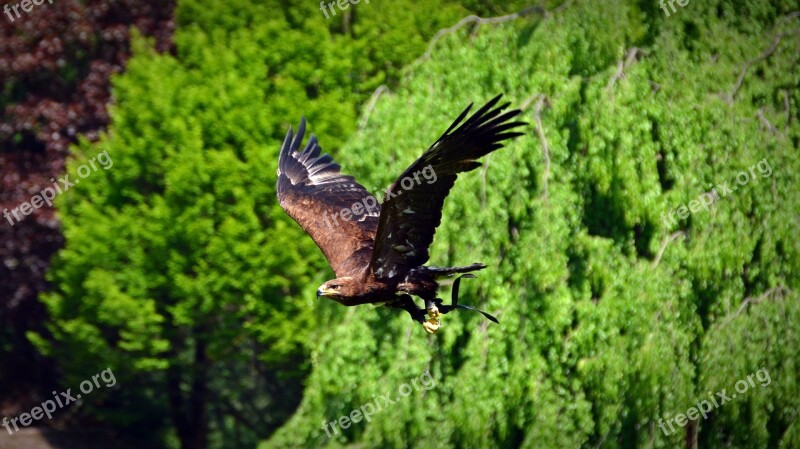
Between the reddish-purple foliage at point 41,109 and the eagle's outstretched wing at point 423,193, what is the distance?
40.2 feet

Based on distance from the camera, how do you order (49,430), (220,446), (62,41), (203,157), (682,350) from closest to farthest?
(682,350) < (203,157) < (49,430) < (62,41) < (220,446)

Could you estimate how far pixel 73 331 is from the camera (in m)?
17.5

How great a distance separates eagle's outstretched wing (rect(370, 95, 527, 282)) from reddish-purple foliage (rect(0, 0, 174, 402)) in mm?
12242

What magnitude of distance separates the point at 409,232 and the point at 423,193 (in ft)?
1.01

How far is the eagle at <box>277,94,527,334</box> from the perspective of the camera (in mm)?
7664

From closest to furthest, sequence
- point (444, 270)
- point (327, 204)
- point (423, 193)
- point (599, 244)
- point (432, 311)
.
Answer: point (423, 193) → point (444, 270) → point (432, 311) → point (327, 204) → point (599, 244)

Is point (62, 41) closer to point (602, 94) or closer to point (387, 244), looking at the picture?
point (602, 94)

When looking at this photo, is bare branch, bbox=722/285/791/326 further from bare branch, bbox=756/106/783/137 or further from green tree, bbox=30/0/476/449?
green tree, bbox=30/0/476/449

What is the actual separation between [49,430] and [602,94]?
1201 centimetres

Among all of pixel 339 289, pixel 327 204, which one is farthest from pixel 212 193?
pixel 339 289

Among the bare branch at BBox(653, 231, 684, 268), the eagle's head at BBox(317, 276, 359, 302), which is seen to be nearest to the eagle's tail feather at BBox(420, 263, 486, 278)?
the eagle's head at BBox(317, 276, 359, 302)

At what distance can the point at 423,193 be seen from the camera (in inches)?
313

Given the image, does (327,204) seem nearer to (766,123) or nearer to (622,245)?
(622,245)

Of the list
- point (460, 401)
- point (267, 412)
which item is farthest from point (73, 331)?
point (460, 401)
